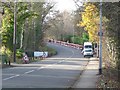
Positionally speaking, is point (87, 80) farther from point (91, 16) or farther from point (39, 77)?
point (91, 16)

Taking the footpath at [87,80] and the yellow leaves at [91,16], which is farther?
the footpath at [87,80]

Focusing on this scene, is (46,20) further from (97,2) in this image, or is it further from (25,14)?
(97,2)

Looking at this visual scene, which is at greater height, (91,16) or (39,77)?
(91,16)

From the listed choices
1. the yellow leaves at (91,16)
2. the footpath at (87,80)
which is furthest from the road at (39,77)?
the yellow leaves at (91,16)

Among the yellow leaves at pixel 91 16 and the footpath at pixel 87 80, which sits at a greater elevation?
the yellow leaves at pixel 91 16

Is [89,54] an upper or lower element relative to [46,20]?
lower

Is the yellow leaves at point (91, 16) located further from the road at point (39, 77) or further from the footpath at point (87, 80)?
the road at point (39, 77)

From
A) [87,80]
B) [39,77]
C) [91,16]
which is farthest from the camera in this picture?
[91,16]

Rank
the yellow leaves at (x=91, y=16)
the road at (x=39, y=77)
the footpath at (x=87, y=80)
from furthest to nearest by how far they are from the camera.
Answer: the road at (x=39, y=77) < the footpath at (x=87, y=80) < the yellow leaves at (x=91, y=16)

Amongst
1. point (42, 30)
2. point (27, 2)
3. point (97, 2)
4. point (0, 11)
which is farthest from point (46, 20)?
point (97, 2)

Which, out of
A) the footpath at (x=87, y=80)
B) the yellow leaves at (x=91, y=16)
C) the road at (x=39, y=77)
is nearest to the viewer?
the yellow leaves at (x=91, y=16)

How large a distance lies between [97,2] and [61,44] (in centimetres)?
11109

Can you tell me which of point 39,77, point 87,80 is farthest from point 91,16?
point 87,80

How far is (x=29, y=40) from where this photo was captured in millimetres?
75750
